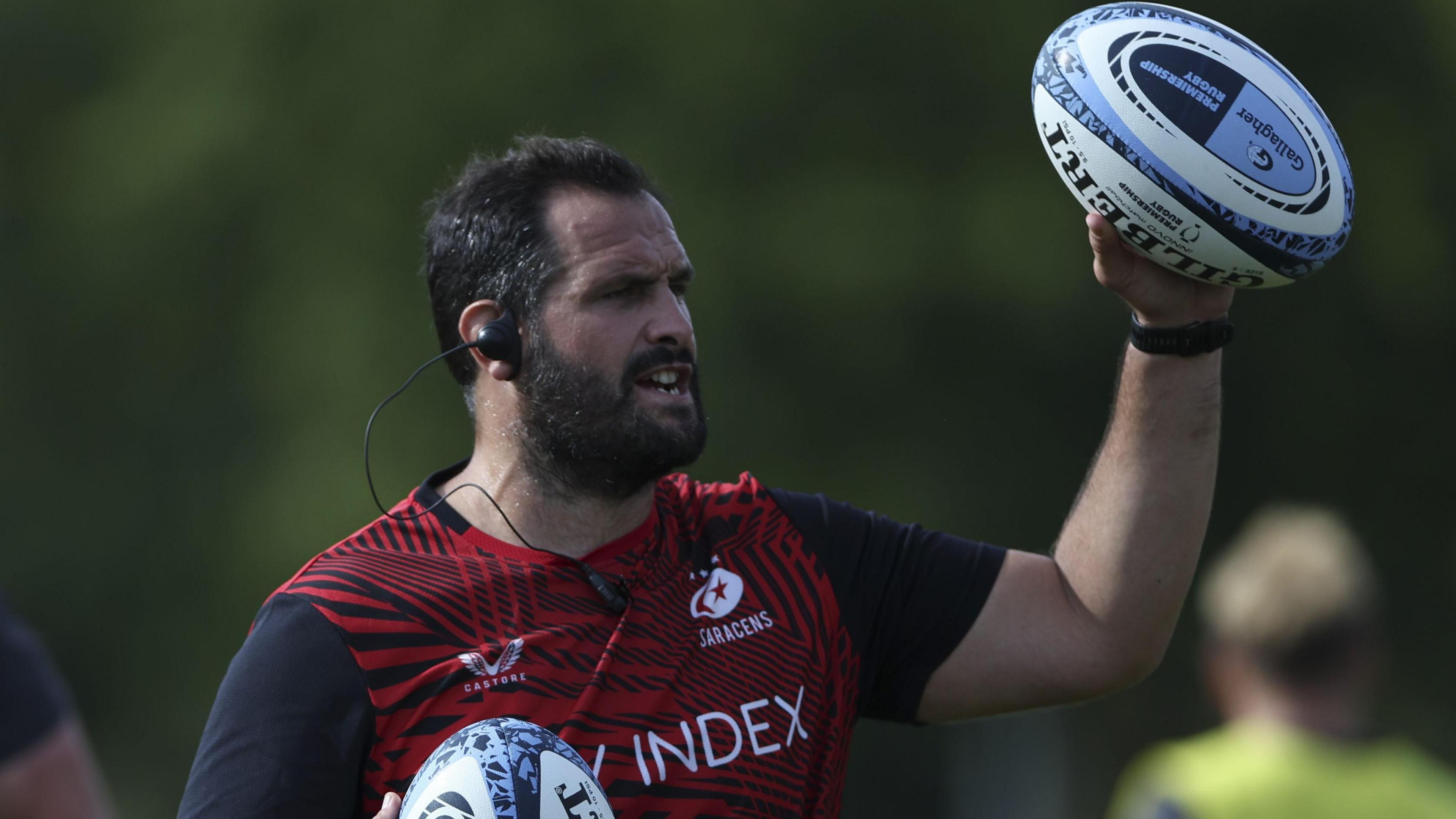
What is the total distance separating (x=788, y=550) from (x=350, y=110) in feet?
31.2

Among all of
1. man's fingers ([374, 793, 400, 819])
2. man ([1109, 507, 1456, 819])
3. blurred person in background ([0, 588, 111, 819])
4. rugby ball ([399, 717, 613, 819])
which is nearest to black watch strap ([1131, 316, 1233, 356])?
man ([1109, 507, 1456, 819])

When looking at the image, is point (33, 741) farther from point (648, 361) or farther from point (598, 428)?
point (648, 361)

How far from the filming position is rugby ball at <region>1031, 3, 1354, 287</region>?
329 centimetres

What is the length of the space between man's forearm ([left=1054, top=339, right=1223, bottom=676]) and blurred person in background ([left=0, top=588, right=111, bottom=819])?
204cm

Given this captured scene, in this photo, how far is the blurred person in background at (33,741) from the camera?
281 centimetres

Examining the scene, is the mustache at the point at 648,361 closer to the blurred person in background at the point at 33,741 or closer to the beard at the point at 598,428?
the beard at the point at 598,428

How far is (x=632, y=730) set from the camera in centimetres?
320

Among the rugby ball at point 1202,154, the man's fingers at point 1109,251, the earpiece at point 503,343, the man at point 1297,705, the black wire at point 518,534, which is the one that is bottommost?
the man at point 1297,705

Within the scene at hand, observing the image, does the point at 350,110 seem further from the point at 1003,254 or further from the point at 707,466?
the point at 1003,254

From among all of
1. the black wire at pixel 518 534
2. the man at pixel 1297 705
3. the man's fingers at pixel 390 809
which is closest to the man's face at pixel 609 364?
the black wire at pixel 518 534

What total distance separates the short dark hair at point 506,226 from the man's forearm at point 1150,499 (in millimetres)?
1197

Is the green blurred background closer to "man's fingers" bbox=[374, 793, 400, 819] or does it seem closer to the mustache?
the mustache

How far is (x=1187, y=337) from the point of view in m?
3.45

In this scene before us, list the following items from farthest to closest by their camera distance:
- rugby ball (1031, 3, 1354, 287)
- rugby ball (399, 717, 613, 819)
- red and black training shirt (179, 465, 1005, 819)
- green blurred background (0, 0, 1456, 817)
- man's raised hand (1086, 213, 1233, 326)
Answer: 1. green blurred background (0, 0, 1456, 817)
2. man's raised hand (1086, 213, 1233, 326)
3. rugby ball (1031, 3, 1354, 287)
4. red and black training shirt (179, 465, 1005, 819)
5. rugby ball (399, 717, 613, 819)
